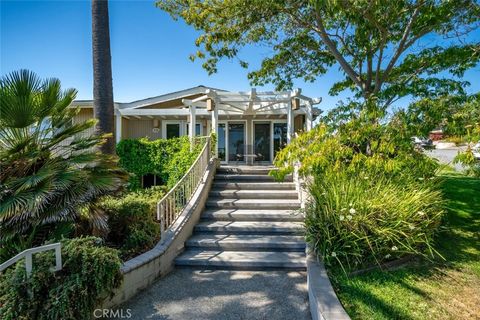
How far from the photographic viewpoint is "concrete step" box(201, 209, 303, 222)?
5.91 m

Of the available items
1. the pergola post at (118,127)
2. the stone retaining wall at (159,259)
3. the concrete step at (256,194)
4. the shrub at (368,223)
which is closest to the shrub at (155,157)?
the pergola post at (118,127)

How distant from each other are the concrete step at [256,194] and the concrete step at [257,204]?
160mm

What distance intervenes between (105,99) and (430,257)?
21.8ft

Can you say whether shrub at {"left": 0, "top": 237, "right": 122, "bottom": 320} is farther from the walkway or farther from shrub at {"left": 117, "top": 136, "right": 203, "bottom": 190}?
shrub at {"left": 117, "top": 136, "right": 203, "bottom": 190}

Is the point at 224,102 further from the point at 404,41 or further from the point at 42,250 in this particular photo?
the point at 42,250

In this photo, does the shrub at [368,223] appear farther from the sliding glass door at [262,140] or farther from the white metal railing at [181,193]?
the sliding glass door at [262,140]

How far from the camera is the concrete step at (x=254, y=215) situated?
5906 millimetres

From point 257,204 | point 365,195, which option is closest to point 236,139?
point 257,204

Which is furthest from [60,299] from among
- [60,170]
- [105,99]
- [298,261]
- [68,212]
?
[105,99]

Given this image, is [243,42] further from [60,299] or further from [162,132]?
[162,132]

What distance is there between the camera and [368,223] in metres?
3.98

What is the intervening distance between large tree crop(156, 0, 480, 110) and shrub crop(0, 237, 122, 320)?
17.1 feet

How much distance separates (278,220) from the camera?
19.4ft

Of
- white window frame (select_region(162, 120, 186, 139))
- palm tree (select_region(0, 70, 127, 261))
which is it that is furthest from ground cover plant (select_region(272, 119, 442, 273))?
white window frame (select_region(162, 120, 186, 139))
